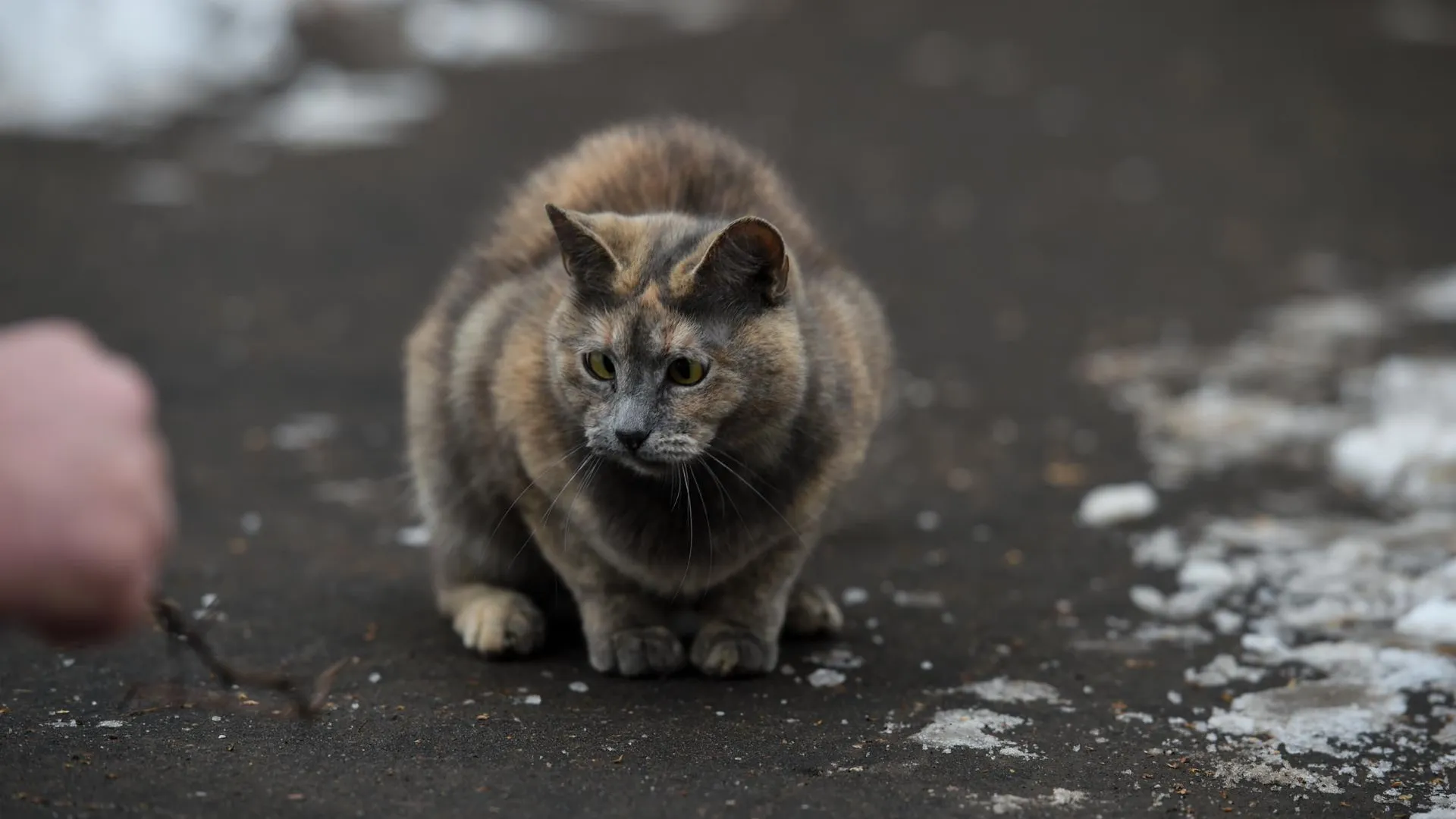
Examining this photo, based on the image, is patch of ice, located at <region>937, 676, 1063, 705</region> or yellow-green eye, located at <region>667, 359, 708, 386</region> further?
patch of ice, located at <region>937, 676, 1063, 705</region>

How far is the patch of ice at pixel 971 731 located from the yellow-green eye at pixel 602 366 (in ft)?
3.77

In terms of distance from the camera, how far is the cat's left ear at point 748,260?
3.72 meters

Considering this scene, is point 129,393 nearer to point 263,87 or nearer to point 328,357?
point 328,357

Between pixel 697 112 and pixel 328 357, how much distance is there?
488cm

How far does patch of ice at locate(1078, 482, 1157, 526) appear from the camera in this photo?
5.59m

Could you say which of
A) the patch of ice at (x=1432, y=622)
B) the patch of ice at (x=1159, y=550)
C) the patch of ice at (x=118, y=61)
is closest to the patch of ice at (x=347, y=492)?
the patch of ice at (x=1159, y=550)

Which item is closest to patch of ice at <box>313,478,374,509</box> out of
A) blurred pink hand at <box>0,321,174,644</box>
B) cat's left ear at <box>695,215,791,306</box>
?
cat's left ear at <box>695,215,791,306</box>

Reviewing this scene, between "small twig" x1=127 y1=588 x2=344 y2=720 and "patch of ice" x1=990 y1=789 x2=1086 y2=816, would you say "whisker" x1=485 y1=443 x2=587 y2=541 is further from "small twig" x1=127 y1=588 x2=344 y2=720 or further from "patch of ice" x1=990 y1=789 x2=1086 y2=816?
"patch of ice" x1=990 y1=789 x2=1086 y2=816

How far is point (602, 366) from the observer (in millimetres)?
3846

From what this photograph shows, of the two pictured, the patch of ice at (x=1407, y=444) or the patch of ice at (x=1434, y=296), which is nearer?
the patch of ice at (x=1407, y=444)

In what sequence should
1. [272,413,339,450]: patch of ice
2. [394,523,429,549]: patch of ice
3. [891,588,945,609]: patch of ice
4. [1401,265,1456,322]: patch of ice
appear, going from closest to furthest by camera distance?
[891,588,945,609]: patch of ice
[394,523,429,549]: patch of ice
[272,413,339,450]: patch of ice
[1401,265,1456,322]: patch of ice

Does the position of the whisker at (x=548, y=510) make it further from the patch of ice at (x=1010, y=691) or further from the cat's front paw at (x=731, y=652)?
the patch of ice at (x=1010, y=691)

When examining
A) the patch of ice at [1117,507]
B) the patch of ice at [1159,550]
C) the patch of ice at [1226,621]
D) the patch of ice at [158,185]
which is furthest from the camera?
the patch of ice at [158,185]

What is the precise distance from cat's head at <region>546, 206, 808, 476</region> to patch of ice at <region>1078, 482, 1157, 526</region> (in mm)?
2032
